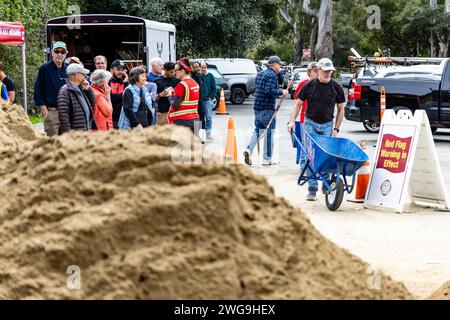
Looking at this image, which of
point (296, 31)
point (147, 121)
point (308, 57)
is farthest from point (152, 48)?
point (296, 31)

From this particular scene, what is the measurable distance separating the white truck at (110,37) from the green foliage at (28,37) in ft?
5.29

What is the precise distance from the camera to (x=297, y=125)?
1602 cm

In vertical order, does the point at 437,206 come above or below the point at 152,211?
below

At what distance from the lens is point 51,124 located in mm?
11836

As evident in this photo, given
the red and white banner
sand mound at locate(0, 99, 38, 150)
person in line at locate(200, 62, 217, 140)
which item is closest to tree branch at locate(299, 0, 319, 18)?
person in line at locate(200, 62, 217, 140)

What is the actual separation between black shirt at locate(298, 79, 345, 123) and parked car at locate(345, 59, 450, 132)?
28.2 ft

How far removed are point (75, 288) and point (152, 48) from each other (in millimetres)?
21688

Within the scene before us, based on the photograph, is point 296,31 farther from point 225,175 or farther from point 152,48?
point 225,175

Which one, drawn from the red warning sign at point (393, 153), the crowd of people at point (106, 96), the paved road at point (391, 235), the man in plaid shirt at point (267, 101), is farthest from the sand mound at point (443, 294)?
the man in plaid shirt at point (267, 101)

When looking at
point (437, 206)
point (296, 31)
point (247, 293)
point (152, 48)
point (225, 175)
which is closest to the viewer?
point (247, 293)

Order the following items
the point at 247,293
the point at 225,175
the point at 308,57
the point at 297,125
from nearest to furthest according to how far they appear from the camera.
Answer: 1. the point at 247,293
2. the point at 225,175
3. the point at 297,125
4. the point at 308,57

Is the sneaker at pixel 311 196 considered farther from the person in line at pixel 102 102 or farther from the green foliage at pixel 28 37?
the green foliage at pixel 28 37

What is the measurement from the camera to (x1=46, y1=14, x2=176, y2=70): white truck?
2484 cm
